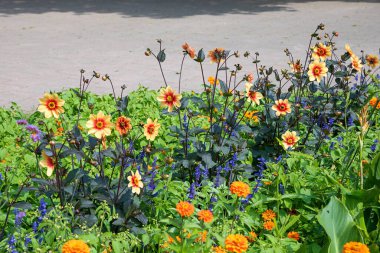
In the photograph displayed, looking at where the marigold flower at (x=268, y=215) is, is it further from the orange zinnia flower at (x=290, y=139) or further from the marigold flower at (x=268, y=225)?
the orange zinnia flower at (x=290, y=139)

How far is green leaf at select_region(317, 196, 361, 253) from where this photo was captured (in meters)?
2.45

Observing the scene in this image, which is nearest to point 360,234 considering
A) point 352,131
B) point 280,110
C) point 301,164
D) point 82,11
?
point 301,164

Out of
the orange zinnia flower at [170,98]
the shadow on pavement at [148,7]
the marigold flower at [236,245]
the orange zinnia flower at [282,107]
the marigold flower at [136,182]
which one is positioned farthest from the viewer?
the shadow on pavement at [148,7]

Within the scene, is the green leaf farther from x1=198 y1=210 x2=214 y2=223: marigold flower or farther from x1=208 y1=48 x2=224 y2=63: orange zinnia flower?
x1=208 y1=48 x2=224 y2=63: orange zinnia flower

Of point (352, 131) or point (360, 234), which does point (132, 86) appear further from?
point (360, 234)

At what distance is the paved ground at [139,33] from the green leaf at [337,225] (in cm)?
377

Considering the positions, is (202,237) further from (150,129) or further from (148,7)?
(148,7)

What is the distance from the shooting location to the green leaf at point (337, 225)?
2.45 metres

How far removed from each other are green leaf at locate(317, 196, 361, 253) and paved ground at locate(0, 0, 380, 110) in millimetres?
3769

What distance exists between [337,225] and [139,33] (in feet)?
23.6

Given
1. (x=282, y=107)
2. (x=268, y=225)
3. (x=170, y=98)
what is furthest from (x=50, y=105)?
(x=282, y=107)

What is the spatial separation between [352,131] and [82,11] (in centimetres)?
849

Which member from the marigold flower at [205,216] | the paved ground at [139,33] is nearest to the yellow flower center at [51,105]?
the marigold flower at [205,216]

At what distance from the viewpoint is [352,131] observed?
398 cm
